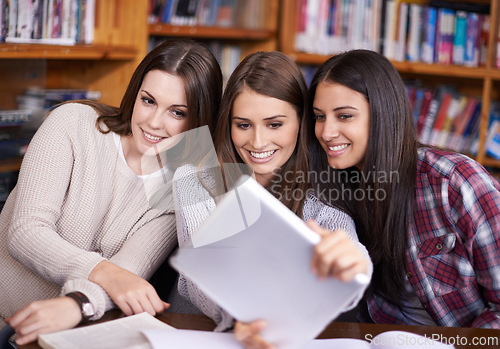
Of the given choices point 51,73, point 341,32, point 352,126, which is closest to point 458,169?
point 352,126

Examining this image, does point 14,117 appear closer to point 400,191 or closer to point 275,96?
point 275,96

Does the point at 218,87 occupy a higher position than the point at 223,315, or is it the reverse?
the point at 218,87

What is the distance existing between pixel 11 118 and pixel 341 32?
1.60m

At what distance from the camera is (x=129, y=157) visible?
5.25 ft

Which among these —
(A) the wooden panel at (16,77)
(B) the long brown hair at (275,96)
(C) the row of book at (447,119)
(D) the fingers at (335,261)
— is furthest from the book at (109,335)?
(C) the row of book at (447,119)

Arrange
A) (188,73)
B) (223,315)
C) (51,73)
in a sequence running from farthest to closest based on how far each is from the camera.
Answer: (51,73)
(188,73)
(223,315)

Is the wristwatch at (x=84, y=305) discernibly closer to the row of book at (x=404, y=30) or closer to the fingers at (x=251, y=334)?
the fingers at (x=251, y=334)

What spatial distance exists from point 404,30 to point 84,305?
226cm

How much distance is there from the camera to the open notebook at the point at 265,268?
80cm

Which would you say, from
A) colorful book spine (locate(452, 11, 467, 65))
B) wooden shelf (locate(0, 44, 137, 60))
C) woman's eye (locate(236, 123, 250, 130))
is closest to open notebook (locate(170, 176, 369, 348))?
woman's eye (locate(236, 123, 250, 130))

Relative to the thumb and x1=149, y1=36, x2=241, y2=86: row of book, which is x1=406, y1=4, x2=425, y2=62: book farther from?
the thumb

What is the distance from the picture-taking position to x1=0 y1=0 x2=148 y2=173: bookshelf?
210 cm

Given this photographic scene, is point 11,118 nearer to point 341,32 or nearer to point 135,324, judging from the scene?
point 135,324

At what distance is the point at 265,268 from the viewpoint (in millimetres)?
850
